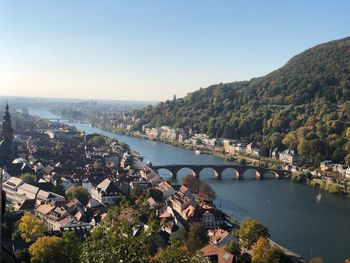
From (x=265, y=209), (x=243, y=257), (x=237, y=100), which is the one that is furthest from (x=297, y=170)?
(x=237, y=100)

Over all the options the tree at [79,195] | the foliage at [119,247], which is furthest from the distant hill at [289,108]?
the foliage at [119,247]

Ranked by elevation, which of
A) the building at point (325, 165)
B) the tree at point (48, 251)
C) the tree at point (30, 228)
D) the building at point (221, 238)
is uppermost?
the tree at point (48, 251)

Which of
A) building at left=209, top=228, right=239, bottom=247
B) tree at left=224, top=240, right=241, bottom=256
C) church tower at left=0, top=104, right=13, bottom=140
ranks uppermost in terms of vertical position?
church tower at left=0, top=104, right=13, bottom=140

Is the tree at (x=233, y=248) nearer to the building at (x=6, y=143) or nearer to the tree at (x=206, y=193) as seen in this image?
the tree at (x=206, y=193)

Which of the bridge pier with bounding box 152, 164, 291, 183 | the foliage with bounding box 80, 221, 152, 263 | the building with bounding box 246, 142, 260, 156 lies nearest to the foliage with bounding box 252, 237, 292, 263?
the foliage with bounding box 80, 221, 152, 263

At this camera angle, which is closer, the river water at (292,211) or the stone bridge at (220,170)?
the river water at (292,211)

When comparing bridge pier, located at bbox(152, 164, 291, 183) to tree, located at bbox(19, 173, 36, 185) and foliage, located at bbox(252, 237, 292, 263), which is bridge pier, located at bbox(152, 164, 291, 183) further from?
foliage, located at bbox(252, 237, 292, 263)
